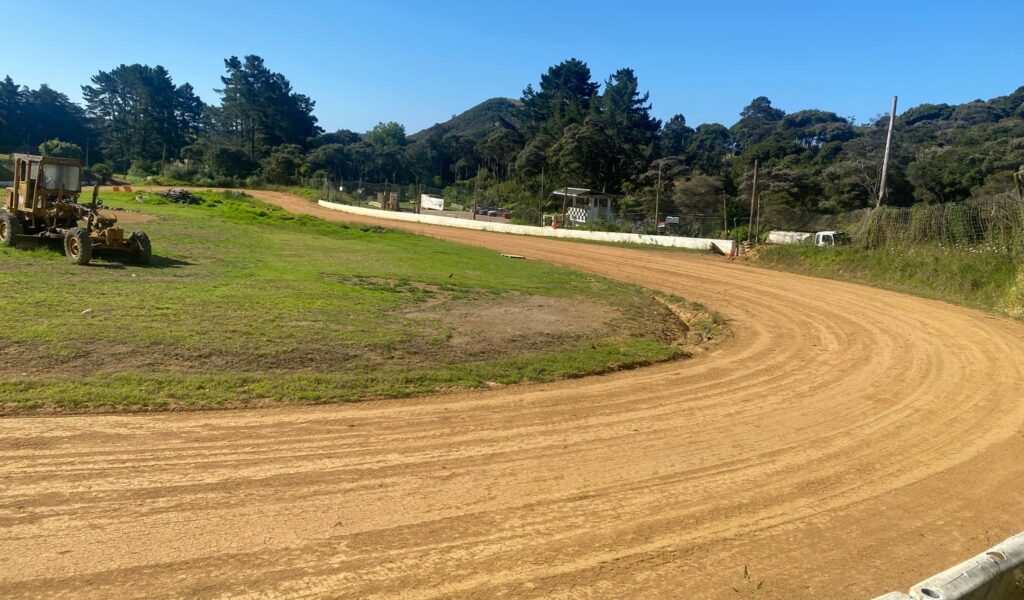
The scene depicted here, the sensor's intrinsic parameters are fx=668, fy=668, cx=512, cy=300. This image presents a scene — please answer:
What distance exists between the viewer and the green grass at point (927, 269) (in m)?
19.7

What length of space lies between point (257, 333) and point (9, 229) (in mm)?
11001

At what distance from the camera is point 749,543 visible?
4930mm

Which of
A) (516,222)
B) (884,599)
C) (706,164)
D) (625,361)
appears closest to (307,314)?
(625,361)

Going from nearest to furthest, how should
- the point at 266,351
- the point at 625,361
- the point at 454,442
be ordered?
the point at 454,442 < the point at 266,351 < the point at 625,361

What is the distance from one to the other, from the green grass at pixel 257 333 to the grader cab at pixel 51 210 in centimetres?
51

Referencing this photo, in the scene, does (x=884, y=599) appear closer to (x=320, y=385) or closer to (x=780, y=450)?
(x=780, y=450)

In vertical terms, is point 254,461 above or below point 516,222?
below

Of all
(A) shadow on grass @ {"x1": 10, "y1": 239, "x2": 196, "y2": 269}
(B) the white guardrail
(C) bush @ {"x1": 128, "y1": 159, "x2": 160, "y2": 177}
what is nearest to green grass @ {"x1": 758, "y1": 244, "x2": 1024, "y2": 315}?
(B) the white guardrail

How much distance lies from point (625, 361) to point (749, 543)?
231 inches

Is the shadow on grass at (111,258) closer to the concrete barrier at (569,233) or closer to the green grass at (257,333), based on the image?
the green grass at (257,333)

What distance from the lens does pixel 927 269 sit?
2306 centimetres

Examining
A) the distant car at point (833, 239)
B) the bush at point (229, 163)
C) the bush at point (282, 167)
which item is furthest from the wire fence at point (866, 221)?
the bush at point (229, 163)

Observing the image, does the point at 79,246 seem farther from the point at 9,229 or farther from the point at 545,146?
the point at 545,146

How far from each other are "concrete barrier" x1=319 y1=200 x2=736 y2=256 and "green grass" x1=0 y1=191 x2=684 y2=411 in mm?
15615
